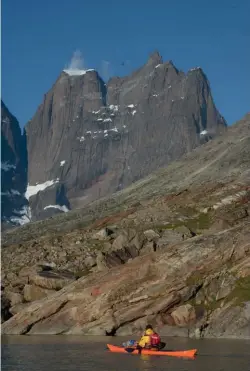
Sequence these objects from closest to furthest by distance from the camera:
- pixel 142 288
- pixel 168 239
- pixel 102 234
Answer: pixel 142 288
pixel 168 239
pixel 102 234

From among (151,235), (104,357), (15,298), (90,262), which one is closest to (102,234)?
(151,235)

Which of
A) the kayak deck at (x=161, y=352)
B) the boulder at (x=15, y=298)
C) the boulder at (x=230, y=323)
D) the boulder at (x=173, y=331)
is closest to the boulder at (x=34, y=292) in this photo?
the boulder at (x=15, y=298)

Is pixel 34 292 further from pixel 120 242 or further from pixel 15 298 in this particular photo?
pixel 120 242

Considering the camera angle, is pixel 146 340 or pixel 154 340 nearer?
pixel 154 340

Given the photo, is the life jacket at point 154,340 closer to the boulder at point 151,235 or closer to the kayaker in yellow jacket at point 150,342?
the kayaker in yellow jacket at point 150,342

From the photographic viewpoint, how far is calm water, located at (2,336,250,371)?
58906 mm

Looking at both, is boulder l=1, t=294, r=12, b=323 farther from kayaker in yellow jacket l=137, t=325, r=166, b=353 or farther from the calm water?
kayaker in yellow jacket l=137, t=325, r=166, b=353

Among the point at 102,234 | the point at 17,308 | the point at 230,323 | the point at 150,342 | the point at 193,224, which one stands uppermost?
the point at 102,234

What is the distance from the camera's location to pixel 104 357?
214ft

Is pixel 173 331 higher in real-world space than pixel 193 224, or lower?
lower

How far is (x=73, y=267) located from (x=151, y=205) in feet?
135

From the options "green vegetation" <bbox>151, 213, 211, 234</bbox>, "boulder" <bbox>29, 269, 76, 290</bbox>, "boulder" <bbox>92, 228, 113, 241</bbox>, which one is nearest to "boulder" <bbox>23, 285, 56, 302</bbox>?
"boulder" <bbox>29, 269, 76, 290</bbox>

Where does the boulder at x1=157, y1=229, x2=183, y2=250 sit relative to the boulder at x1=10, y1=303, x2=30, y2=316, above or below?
above

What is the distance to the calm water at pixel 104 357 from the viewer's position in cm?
5891
